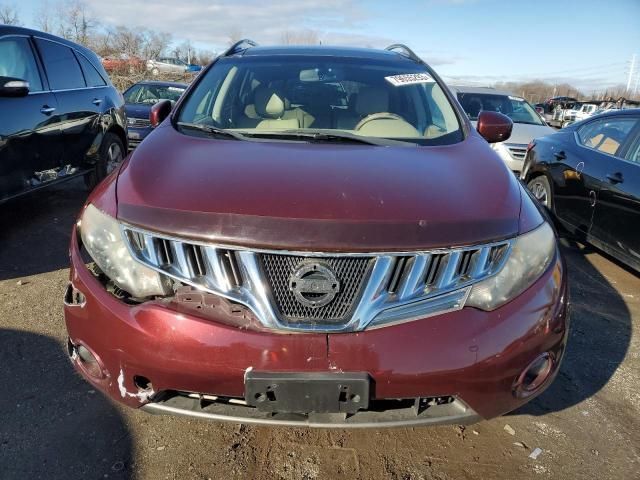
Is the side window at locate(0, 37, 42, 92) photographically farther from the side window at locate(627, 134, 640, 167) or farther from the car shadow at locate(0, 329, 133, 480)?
the side window at locate(627, 134, 640, 167)

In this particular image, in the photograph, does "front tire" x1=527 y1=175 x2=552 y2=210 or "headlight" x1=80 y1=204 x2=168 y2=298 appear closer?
"headlight" x1=80 y1=204 x2=168 y2=298

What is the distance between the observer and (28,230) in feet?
15.7

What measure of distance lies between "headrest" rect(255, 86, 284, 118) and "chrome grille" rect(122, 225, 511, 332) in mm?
1477

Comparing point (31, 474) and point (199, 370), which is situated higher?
point (199, 370)

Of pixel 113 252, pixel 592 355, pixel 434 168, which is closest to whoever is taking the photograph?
pixel 113 252

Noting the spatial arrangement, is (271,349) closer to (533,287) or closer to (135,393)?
(135,393)

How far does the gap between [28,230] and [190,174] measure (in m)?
3.50

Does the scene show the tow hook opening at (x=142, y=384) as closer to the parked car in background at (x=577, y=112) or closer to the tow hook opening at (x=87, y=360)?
the tow hook opening at (x=87, y=360)

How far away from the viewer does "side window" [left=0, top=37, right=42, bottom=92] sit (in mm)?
4382

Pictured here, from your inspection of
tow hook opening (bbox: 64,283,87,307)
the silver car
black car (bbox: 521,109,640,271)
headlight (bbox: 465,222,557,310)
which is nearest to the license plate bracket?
headlight (bbox: 465,222,557,310)

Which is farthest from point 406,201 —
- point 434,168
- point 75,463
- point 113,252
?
point 75,463

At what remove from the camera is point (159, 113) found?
3.21m

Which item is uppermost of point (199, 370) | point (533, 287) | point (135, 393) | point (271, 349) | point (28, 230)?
point (533, 287)

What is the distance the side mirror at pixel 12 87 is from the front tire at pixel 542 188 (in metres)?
4.82
